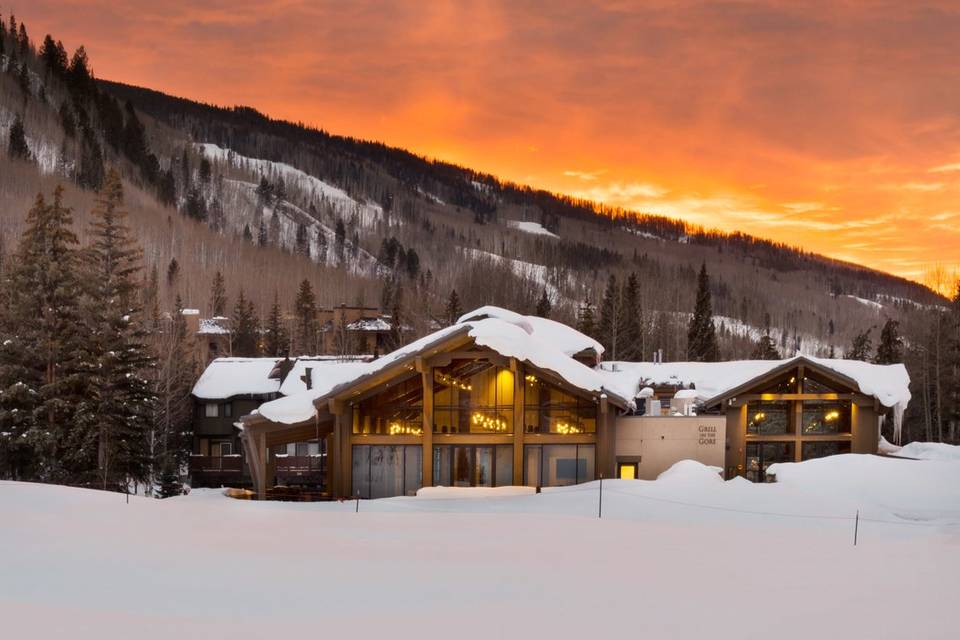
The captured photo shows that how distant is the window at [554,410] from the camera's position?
2488 cm

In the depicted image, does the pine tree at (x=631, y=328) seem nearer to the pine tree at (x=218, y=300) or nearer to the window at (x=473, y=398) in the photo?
the window at (x=473, y=398)

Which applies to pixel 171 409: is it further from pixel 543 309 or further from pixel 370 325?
pixel 370 325

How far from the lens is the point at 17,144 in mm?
121625

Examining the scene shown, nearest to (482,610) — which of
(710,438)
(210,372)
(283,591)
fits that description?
(283,591)

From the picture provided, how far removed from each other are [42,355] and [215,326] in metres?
56.4

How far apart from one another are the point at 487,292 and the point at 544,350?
65668 mm

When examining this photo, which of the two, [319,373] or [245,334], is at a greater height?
[245,334]

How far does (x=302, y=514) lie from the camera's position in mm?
16781

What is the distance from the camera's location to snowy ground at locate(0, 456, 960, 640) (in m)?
8.34

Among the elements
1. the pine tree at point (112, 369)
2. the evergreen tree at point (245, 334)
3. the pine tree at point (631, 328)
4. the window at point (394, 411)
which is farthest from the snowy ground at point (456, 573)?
the evergreen tree at point (245, 334)

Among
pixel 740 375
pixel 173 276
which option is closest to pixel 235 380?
pixel 740 375

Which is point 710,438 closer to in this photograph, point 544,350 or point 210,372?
point 544,350

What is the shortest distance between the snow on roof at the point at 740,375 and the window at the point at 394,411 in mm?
8868

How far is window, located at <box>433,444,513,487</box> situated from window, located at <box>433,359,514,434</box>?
2.04 ft
